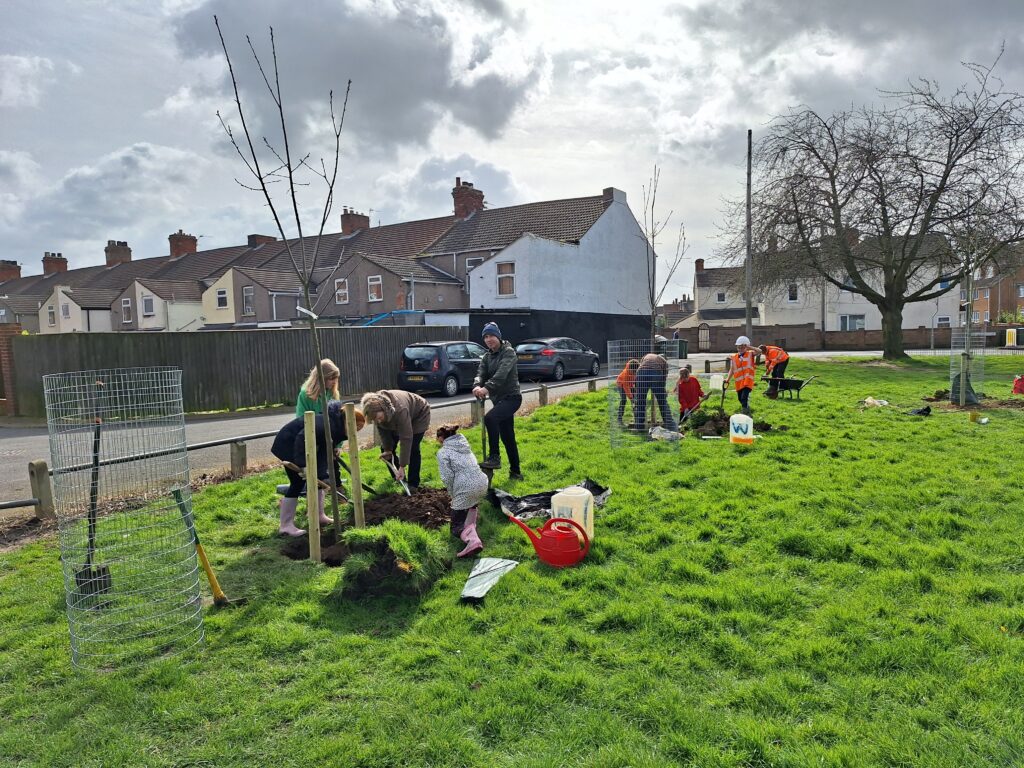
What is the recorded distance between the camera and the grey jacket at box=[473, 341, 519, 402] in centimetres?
730

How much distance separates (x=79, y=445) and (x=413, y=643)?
2.99 metres

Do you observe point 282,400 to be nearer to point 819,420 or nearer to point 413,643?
point 819,420

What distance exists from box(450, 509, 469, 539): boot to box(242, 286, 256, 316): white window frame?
33.7m

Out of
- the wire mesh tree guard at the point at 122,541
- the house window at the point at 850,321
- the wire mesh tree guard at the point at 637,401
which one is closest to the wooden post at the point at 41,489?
the wire mesh tree guard at the point at 122,541

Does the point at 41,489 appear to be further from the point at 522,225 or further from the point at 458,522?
the point at 522,225

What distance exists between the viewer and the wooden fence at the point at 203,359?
15.3 m

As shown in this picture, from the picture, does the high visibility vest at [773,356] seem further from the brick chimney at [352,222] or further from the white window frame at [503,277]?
the brick chimney at [352,222]

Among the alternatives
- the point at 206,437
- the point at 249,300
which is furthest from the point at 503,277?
the point at 206,437

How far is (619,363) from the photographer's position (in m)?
10.1

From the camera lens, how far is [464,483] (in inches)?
211

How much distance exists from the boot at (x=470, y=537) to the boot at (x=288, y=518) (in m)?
1.60

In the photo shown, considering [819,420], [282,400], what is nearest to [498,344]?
[819,420]

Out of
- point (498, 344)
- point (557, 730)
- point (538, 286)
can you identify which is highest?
point (538, 286)

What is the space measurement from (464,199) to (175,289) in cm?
1846
